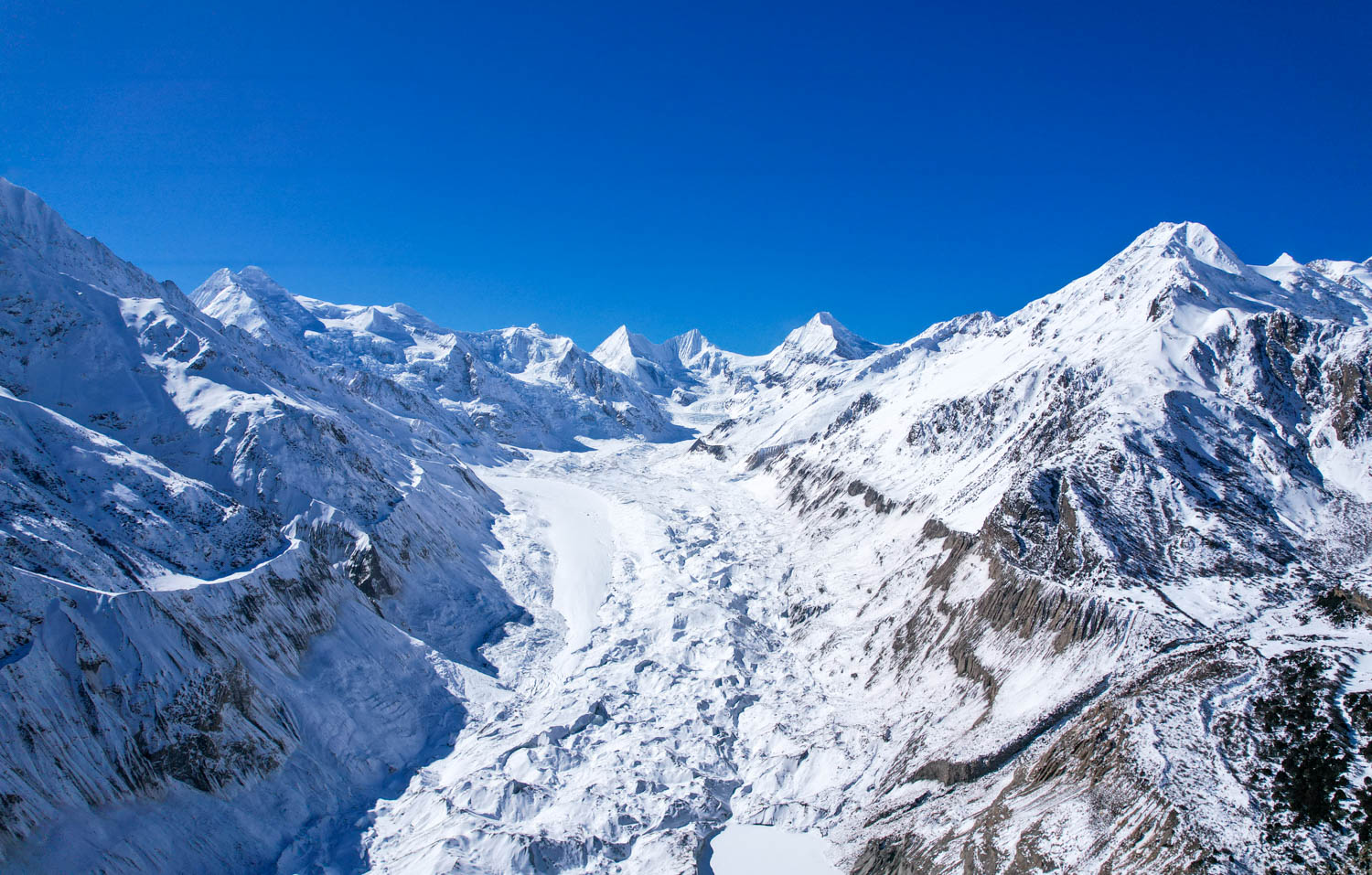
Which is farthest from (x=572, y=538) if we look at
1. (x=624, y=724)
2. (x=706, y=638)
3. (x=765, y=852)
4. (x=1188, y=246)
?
(x=1188, y=246)

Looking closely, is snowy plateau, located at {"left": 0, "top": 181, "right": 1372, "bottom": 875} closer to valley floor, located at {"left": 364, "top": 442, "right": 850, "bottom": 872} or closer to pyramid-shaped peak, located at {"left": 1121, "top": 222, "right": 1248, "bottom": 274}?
valley floor, located at {"left": 364, "top": 442, "right": 850, "bottom": 872}

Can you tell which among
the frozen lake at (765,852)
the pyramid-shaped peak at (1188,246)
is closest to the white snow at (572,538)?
the frozen lake at (765,852)

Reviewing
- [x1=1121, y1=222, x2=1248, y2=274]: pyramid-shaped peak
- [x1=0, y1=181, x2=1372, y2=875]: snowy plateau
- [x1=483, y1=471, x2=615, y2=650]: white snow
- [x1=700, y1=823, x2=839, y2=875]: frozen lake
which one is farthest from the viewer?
[x1=1121, y1=222, x2=1248, y2=274]: pyramid-shaped peak

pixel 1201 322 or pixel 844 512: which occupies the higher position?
pixel 1201 322

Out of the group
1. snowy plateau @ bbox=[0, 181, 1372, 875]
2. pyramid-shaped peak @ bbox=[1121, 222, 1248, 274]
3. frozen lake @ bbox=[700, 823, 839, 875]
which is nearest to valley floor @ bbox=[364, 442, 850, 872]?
snowy plateau @ bbox=[0, 181, 1372, 875]

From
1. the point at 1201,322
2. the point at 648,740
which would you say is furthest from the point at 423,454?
the point at 1201,322

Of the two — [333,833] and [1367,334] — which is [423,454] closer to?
[333,833]

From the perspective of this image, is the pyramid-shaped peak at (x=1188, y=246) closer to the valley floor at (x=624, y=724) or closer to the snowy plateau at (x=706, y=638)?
the snowy plateau at (x=706, y=638)

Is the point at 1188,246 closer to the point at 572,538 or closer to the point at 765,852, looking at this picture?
the point at 572,538
